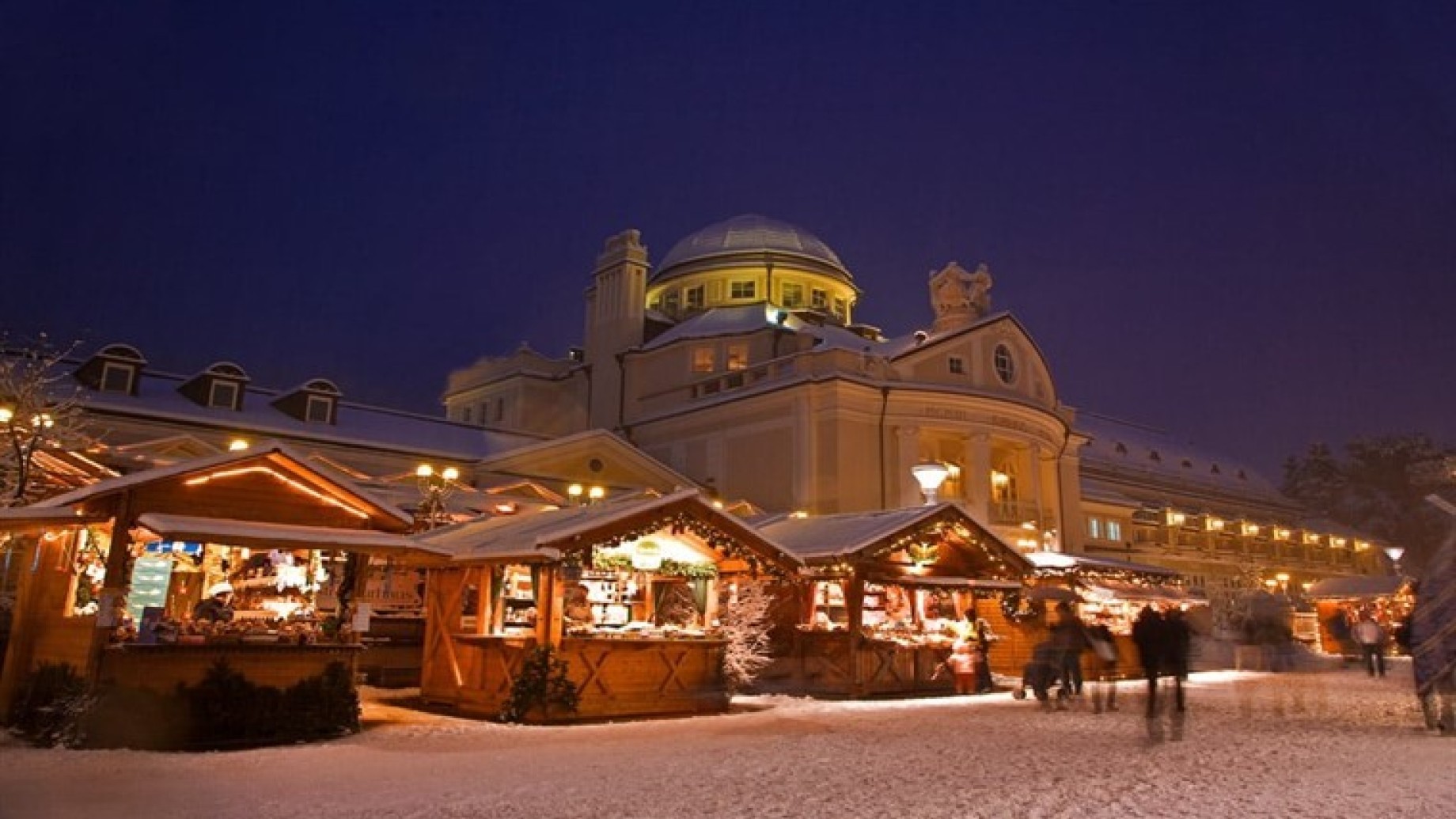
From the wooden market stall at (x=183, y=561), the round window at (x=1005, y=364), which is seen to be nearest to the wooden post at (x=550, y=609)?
the wooden market stall at (x=183, y=561)

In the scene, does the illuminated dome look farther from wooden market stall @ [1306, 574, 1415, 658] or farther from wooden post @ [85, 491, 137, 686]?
wooden post @ [85, 491, 137, 686]

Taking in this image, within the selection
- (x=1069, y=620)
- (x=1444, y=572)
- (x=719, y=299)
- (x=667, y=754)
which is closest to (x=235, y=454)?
(x=667, y=754)

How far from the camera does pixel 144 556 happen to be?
580 inches

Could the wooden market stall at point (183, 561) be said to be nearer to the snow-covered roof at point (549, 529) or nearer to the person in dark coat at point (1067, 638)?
the snow-covered roof at point (549, 529)

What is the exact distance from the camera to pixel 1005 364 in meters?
44.4

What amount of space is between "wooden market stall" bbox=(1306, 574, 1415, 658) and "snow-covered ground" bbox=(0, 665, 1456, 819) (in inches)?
1104

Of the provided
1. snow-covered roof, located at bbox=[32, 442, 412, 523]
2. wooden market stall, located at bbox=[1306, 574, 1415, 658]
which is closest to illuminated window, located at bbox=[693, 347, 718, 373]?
wooden market stall, located at bbox=[1306, 574, 1415, 658]

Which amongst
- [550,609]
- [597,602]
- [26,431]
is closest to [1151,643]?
[597,602]

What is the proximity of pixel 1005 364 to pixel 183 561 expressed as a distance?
34983mm

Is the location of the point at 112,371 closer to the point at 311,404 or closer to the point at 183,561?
the point at 311,404

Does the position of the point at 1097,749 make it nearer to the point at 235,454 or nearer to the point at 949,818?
the point at 949,818

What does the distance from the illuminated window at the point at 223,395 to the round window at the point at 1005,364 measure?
2832cm

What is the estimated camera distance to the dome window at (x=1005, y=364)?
44.0 metres

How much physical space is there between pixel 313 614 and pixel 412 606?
25.6 ft
